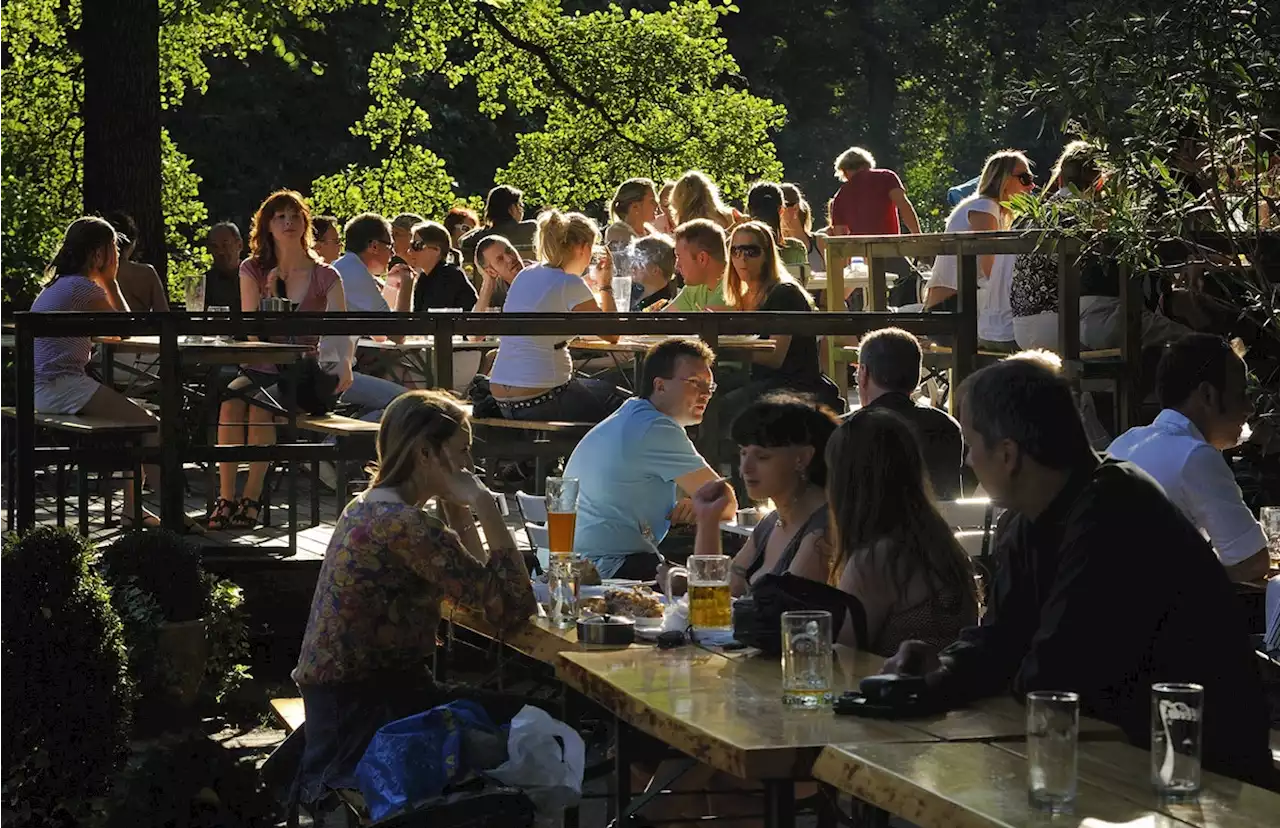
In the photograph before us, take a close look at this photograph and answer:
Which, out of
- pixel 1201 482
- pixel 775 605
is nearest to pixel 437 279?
pixel 1201 482

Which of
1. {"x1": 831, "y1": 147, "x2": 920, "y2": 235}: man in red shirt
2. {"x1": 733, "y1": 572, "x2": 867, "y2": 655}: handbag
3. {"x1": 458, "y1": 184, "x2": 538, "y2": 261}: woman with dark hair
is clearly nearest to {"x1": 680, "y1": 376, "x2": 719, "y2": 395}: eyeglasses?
{"x1": 733, "y1": 572, "x2": 867, "y2": 655}: handbag

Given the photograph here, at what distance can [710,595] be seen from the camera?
499 centimetres

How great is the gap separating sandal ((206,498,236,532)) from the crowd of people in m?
0.01

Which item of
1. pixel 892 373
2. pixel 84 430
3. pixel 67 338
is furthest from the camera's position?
pixel 67 338

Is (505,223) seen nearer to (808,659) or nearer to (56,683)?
(56,683)

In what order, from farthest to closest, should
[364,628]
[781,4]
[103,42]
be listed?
1. [781,4]
2. [103,42]
3. [364,628]

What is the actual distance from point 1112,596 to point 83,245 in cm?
674

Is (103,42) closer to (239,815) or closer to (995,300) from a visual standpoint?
(995,300)

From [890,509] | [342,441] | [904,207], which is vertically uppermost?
[904,207]

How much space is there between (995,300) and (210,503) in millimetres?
3997

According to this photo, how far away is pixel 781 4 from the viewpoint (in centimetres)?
3681

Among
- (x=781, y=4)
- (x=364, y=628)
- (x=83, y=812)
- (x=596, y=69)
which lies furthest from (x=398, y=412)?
(x=781, y=4)

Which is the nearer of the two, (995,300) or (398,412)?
(398,412)

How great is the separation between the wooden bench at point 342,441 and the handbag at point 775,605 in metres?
3.51
